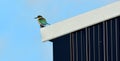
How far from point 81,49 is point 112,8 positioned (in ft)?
7.63

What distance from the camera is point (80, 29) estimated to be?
28875mm

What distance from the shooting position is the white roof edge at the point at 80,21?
90.7 ft

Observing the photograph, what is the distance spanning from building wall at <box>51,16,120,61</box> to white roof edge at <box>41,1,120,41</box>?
0.58ft

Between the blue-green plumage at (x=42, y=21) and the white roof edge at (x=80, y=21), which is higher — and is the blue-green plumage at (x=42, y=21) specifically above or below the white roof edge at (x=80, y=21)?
above

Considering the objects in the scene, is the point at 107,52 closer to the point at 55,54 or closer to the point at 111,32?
the point at 111,32

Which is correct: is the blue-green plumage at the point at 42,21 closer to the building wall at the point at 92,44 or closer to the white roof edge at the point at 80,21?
the white roof edge at the point at 80,21

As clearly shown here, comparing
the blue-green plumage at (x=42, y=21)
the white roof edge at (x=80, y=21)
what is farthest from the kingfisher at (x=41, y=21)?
the white roof edge at (x=80, y=21)

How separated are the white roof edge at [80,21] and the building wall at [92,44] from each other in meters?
0.18

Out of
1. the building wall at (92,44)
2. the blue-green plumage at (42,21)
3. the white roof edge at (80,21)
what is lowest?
the building wall at (92,44)

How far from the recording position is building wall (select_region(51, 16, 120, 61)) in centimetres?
2750

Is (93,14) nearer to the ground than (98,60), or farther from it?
farther from it

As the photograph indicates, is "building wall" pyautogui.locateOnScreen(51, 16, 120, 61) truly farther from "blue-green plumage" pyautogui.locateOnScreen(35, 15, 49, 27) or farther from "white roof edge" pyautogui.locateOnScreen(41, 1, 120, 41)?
"blue-green plumage" pyautogui.locateOnScreen(35, 15, 49, 27)

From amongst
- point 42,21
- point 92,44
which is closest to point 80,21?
point 92,44

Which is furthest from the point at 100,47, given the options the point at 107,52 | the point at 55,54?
the point at 55,54
